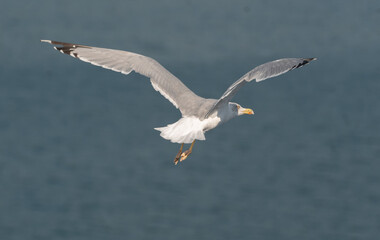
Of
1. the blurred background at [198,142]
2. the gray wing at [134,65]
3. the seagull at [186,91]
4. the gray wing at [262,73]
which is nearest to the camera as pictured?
the gray wing at [262,73]

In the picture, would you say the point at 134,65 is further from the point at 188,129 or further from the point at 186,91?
the point at 188,129

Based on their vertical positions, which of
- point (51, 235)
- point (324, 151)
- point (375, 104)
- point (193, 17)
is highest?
point (193, 17)

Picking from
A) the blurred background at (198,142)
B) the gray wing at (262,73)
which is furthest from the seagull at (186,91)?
the blurred background at (198,142)

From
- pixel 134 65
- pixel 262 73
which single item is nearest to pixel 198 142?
pixel 134 65

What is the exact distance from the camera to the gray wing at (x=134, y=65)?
13.9 metres

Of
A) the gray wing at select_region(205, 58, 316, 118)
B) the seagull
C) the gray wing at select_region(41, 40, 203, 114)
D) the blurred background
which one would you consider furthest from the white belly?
the blurred background

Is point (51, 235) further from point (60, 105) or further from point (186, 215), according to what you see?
point (60, 105)

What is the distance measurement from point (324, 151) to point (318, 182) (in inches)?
46.8

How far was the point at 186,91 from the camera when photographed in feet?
45.5

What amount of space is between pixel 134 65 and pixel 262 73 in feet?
8.45

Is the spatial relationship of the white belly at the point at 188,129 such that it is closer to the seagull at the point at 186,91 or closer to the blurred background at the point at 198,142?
the seagull at the point at 186,91

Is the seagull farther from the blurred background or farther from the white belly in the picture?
the blurred background

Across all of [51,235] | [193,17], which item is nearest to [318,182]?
[51,235]

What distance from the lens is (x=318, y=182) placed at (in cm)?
2202
